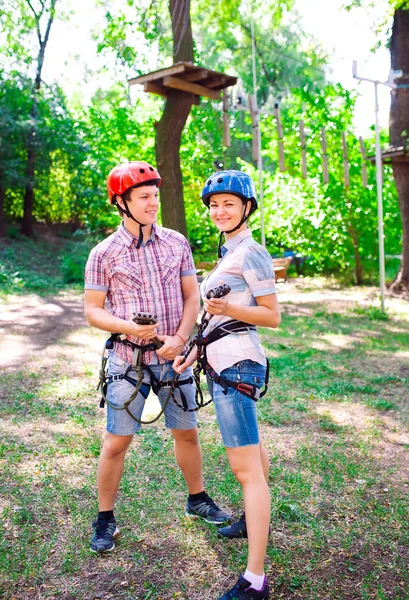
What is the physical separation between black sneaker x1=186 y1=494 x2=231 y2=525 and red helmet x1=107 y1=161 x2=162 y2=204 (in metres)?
1.86

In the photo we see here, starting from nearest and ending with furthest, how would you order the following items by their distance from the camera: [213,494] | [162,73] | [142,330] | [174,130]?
[142,330] → [213,494] → [162,73] → [174,130]

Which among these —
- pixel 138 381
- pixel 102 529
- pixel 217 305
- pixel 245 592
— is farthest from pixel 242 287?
pixel 102 529

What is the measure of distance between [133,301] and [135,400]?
20.1 inches

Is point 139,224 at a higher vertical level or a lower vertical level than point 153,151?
lower

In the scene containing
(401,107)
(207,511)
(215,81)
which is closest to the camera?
(207,511)

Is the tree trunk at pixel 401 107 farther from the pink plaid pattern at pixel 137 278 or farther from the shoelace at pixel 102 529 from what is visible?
the shoelace at pixel 102 529

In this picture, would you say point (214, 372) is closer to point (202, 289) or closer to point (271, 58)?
point (202, 289)

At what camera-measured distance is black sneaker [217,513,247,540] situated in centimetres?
329

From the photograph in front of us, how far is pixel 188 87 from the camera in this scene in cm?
865

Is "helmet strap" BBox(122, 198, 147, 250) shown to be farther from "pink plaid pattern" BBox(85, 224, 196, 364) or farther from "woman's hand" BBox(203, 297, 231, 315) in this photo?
"woman's hand" BBox(203, 297, 231, 315)

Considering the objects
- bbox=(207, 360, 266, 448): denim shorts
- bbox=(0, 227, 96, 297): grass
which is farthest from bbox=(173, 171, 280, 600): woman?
bbox=(0, 227, 96, 297): grass

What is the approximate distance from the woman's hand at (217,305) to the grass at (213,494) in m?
1.36

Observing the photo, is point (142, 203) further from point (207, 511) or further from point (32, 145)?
point (32, 145)

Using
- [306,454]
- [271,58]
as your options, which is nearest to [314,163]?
[306,454]
